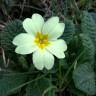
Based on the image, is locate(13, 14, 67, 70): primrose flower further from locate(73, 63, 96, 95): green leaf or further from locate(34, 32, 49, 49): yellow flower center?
locate(73, 63, 96, 95): green leaf

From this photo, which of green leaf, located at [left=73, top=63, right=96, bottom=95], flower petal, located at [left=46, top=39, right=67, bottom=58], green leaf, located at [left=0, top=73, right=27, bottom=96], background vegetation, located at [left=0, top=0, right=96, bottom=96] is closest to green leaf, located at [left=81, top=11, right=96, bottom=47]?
background vegetation, located at [left=0, top=0, right=96, bottom=96]

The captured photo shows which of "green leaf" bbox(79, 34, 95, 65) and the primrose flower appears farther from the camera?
"green leaf" bbox(79, 34, 95, 65)

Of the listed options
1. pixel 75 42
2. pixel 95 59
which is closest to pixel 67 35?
pixel 75 42

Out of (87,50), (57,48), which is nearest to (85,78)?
(87,50)

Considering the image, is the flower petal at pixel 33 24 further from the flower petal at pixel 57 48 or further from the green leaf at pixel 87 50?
the green leaf at pixel 87 50

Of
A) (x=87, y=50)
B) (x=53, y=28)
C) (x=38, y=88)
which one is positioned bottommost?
(x=38, y=88)

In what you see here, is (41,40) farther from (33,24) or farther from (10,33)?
(10,33)
